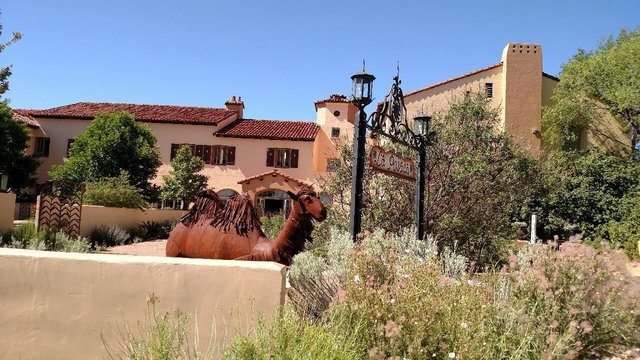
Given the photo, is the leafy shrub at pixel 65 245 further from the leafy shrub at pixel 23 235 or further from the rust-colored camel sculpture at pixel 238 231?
the rust-colored camel sculpture at pixel 238 231

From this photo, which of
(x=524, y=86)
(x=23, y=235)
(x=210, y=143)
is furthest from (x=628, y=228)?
(x=210, y=143)

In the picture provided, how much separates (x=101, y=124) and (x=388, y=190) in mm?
24302

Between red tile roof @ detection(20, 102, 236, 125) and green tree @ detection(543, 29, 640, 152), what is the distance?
21.0 metres

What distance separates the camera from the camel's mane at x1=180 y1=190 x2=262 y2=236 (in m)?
5.66

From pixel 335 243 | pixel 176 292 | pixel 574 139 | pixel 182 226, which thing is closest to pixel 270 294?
pixel 176 292

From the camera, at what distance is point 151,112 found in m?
34.8

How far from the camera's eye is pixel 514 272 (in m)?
4.35

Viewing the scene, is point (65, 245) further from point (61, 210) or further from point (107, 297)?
point (107, 297)

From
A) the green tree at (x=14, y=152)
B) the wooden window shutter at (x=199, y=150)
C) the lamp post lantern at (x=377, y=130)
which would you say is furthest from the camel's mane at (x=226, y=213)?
the wooden window shutter at (x=199, y=150)

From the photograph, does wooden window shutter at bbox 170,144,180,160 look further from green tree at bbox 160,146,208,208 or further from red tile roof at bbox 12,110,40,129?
red tile roof at bbox 12,110,40,129

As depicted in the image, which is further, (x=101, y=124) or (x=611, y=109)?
(x=101, y=124)

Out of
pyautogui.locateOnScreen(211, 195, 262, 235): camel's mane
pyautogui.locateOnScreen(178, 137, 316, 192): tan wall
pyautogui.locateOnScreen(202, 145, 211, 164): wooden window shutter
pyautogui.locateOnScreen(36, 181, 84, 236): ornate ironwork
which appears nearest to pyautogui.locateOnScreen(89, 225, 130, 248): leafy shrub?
pyautogui.locateOnScreen(36, 181, 84, 236): ornate ironwork

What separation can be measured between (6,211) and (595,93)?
88.9ft

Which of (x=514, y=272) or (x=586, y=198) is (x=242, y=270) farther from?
(x=586, y=198)
